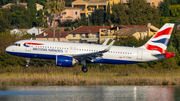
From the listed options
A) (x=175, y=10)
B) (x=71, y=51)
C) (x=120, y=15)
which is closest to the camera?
(x=71, y=51)

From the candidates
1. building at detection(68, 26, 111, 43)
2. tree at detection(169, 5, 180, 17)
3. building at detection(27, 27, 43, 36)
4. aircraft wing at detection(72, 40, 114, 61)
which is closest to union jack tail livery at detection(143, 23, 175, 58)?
aircraft wing at detection(72, 40, 114, 61)

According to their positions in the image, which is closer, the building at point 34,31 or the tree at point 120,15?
the building at point 34,31

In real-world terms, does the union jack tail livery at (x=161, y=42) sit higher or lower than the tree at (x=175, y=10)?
lower

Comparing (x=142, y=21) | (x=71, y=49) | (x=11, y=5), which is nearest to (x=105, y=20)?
(x=142, y=21)

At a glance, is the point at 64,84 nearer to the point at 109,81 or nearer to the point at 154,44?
the point at 109,81

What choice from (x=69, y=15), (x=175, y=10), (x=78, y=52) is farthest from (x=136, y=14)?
(x=78, y=52)

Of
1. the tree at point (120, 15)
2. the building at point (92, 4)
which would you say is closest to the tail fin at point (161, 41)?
the tree at point (120, 15)

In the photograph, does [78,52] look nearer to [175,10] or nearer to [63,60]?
[63,60]

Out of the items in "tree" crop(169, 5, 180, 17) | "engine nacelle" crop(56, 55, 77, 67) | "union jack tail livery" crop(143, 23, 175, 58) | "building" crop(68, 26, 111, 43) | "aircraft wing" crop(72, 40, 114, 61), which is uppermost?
"tree" crop(169, 5, 180, 17)

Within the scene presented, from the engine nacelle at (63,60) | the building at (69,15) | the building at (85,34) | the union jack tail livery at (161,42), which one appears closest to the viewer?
the engine nacelle at (63,60)

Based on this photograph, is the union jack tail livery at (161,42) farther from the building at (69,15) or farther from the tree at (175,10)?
the building at (69,15)

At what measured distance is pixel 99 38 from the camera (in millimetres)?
114750

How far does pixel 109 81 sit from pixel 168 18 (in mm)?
102306

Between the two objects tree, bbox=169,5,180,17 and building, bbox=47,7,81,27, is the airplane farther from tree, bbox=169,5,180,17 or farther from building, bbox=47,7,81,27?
building, bbox=47,7,81,27
